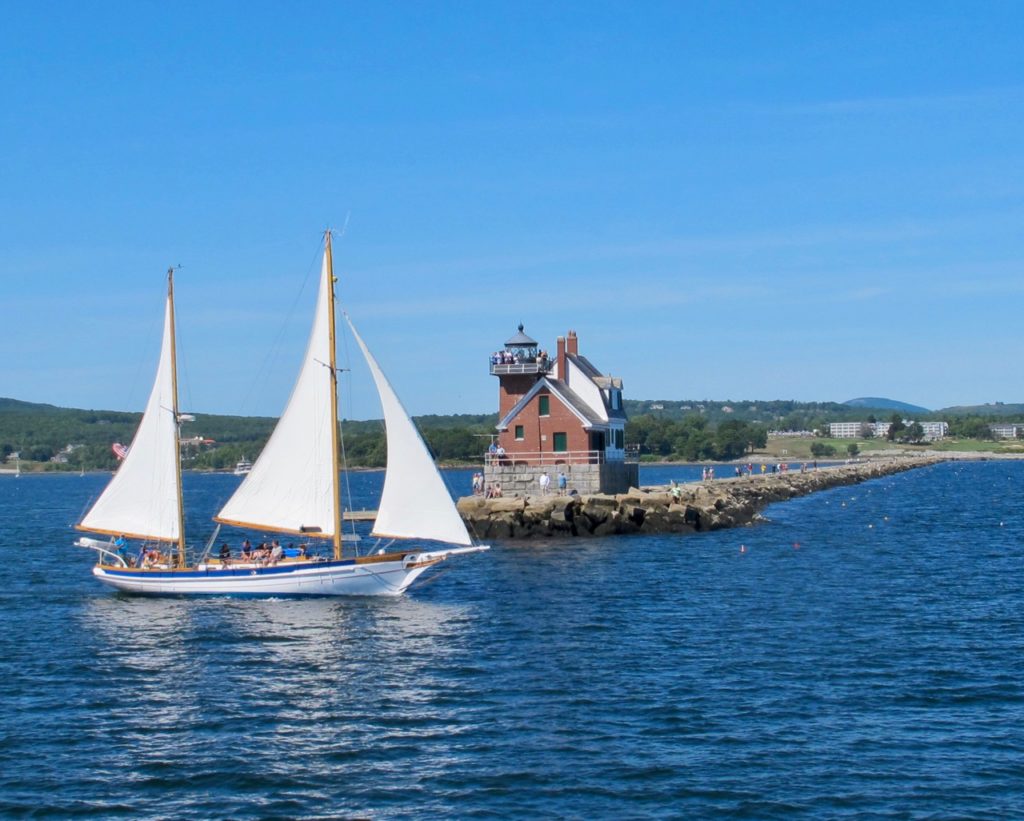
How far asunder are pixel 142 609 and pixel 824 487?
8534 centimetres

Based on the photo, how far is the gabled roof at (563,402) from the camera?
217 feet

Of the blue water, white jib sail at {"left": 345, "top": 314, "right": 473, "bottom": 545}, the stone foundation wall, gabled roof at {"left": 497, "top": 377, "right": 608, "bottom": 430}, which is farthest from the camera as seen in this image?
gabled roof at {"left": 497, "top": 377, "right": 608, "bottom": 430}

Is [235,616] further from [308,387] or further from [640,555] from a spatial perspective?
[640,555]

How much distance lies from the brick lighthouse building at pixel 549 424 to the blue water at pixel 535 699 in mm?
20111

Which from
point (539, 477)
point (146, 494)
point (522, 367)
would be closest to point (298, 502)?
point (146, 494)

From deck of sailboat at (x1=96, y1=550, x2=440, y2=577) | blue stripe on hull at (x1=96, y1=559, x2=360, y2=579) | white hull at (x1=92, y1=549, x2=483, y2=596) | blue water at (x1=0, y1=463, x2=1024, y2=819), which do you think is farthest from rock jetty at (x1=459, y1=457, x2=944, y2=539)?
blue stripe on hull at (x1=96, y1=559, x2=360, y2=579)

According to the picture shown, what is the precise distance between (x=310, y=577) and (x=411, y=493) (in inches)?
172

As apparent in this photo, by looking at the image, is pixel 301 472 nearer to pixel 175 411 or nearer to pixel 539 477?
pixel 175 411

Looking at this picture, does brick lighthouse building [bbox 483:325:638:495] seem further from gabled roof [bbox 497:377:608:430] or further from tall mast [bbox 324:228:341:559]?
tall mast [bbox 324:228:341:559]

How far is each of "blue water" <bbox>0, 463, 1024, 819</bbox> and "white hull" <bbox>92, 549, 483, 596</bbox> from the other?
565 millimetres

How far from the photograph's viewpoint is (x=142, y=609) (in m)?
39.6

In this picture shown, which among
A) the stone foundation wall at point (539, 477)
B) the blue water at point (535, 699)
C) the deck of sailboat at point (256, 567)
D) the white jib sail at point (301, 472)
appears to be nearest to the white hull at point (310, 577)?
the deck of sailboat at point (256, 567)

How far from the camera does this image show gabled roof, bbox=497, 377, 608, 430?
66.1 m

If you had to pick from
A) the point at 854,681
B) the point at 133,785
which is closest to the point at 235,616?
the point at 133,785
